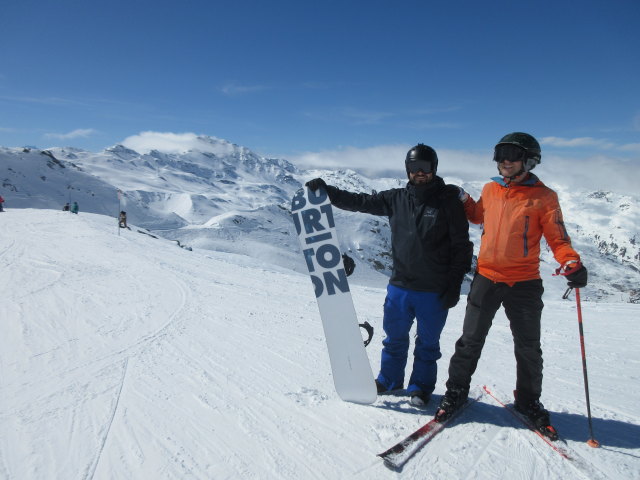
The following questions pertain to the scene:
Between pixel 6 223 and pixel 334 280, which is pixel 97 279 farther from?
pixel 6 223

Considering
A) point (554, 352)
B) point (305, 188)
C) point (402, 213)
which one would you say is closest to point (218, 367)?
point (305, 188)

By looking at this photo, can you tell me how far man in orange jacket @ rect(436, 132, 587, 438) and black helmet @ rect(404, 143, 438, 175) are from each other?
42 cm

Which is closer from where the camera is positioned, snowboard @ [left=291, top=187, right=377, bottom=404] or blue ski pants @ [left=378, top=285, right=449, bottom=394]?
blue ski pants @ [left=378, top=285, right=449, bottom=394]

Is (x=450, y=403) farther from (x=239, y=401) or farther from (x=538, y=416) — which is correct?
(x=239, y=401)

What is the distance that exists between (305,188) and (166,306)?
4.75 m

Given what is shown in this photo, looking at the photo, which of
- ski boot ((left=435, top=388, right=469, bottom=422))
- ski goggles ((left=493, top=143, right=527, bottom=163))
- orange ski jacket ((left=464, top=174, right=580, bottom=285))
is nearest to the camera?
orange ski jacket ((left=464, top=174, right=580, bottom=285))

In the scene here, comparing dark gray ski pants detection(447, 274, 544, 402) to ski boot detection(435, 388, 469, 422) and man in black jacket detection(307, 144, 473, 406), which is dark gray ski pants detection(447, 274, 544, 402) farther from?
man in black jacket detection(307, 144, 473, 406)

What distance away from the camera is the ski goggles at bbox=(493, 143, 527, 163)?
3082 mm

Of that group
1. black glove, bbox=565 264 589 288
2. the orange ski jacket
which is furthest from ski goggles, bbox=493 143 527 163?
black glove, bbox=565 264 589 288

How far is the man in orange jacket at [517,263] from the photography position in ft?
9.92

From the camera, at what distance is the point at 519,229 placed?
3059 millimetres

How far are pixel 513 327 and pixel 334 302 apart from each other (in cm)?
159

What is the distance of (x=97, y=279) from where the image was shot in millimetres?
9031

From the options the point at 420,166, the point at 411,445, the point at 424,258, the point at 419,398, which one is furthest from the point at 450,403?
the point at 420,166
